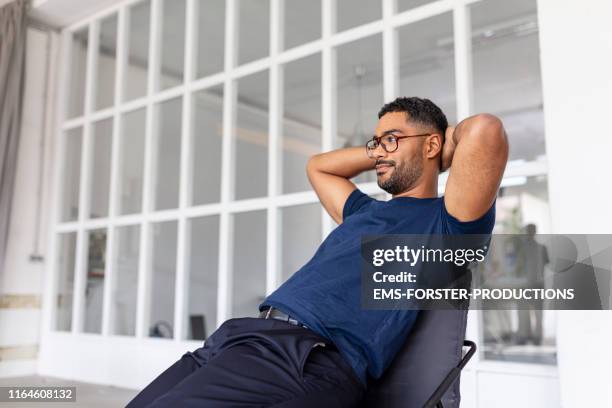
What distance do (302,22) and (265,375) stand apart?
2.39 m

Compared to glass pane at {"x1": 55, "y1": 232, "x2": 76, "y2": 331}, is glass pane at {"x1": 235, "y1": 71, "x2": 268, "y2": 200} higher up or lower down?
higher up

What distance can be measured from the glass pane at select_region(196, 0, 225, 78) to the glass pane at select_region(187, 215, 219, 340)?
1770mm

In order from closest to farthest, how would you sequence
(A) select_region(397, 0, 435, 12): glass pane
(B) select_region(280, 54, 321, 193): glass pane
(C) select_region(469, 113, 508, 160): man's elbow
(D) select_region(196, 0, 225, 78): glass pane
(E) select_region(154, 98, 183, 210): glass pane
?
(C) select_region(469, 113, 508, 160): man's elbow
(A) select_region(397, 0, 435, 12): glass pane
(D) select_region(196, 0, 225, 78): glass pane
(E) select_region(154, 98, 183, 210): glass pane
(B) select_region(280, 54, 321, 193): glass pane

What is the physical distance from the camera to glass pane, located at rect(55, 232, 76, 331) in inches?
149

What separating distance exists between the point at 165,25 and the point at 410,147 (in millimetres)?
2694

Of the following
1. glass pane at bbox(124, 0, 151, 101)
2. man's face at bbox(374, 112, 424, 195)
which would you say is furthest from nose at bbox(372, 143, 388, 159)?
glass pane at bbox(124, 0, 151, 101)

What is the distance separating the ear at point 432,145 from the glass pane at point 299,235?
3.86m

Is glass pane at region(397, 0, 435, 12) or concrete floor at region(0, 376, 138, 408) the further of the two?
concrete floor at region(0, 376, 138, 408)

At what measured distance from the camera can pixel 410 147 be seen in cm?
144

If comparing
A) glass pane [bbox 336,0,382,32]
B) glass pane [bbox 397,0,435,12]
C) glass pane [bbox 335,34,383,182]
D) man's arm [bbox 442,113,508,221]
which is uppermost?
glass pane [bbox 335,34,383,182]

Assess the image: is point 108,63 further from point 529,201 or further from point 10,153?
point 529,201

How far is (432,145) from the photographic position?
1446mm

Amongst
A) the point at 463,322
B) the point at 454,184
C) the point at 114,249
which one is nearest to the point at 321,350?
the point at 463,322

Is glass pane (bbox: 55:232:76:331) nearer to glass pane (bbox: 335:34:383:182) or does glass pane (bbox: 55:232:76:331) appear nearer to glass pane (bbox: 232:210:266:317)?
glass pane (bbox: 232:210:266:317)
